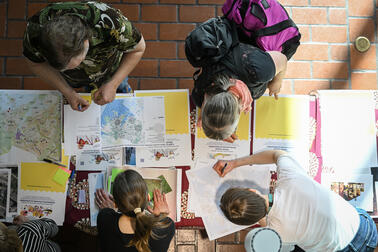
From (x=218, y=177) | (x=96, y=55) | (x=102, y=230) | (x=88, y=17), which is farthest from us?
(x=218, y=177)

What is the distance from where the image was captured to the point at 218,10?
7.80ft

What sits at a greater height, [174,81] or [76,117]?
[174,81]

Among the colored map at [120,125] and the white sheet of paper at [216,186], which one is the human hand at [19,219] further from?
the white sheet of paper at [216,186]

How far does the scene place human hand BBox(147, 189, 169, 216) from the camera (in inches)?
72.8

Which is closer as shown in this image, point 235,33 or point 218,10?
point 235,33

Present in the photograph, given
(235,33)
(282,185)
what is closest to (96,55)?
(235,33)

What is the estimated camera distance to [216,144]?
1921 millimetres

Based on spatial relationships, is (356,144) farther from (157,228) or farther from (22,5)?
(22,5)

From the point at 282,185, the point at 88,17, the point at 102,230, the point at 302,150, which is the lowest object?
the point at 102,230

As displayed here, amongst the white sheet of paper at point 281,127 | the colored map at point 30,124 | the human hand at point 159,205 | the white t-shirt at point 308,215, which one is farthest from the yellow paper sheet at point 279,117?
the colored map at point 30,124

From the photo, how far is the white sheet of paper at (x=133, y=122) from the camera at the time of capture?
75.5 inches

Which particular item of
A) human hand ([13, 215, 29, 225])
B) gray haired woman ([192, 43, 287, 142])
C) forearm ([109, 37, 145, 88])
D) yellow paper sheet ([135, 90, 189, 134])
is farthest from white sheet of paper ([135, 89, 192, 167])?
human hand ([13, 215, 29, 225])

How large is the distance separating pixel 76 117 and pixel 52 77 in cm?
32

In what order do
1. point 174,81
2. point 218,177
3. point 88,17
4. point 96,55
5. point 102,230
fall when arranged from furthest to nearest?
1. point 174,81
2. point 218,177
3. point 102,230
4. point 96,55
5. point 88,17
